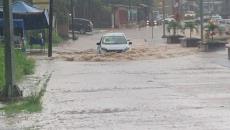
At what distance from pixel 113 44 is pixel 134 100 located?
23.2 m

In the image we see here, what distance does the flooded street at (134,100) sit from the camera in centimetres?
1243

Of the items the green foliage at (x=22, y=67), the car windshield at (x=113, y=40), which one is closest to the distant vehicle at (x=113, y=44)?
Answer: the car windshield at (x=113, y=40)

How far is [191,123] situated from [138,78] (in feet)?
35.8

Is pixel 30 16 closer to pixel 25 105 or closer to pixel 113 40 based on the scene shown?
pixel 113 40

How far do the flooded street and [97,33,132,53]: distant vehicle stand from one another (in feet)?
35.0

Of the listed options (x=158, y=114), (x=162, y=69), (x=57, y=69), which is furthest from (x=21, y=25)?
(x=158, y=114)

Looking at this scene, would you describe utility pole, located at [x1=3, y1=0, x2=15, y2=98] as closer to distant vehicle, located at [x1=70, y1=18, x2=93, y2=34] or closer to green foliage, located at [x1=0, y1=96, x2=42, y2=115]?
green foliage, located at [x1=0, y1=96, x2=42, y2=115]

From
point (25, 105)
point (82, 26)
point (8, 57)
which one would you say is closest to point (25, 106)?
point (25, 105)

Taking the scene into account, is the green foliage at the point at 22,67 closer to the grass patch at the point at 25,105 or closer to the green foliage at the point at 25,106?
the grass patch at the point at 25,105

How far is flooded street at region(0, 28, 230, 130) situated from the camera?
12430mm

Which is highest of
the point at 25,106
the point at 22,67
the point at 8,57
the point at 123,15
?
the point at 123,15

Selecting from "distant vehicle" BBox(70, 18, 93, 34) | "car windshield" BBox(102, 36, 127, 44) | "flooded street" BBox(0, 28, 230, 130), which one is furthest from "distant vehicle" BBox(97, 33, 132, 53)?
"distant vehicle" BBox(70, 18, 93, 34)

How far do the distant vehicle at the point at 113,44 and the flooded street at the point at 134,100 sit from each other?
421 inches

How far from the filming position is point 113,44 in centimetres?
3931
